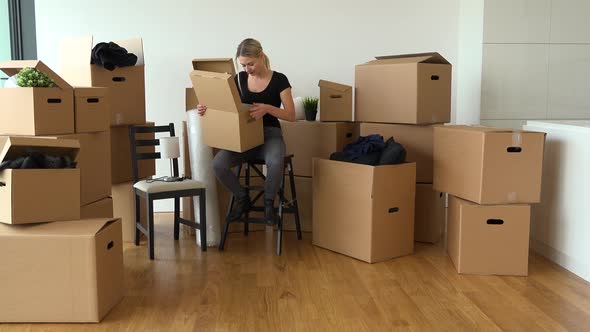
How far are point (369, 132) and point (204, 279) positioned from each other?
153cm

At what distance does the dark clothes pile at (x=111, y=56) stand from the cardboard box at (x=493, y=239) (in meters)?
2.19

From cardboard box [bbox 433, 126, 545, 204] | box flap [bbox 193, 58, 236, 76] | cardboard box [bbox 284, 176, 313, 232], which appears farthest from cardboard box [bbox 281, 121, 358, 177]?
cardboard box [bbox 433, 126, 545, 204]

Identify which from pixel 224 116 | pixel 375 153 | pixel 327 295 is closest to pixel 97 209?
pixel 224 116

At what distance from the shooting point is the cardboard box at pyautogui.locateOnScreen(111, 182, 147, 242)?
3889mm

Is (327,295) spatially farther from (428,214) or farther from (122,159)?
(122,159)

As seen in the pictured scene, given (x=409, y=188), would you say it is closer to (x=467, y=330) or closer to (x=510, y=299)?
(x=510, y=299)

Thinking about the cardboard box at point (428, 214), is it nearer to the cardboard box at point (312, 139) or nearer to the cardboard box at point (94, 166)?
the cardboard box at point (312, 139)

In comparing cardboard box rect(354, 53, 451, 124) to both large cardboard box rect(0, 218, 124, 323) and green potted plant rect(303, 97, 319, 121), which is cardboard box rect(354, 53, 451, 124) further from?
large cardboard box rect(0, 218, 124, 323)

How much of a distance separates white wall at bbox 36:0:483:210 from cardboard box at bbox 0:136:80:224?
1956 millimetres

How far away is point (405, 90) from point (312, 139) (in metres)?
0.72

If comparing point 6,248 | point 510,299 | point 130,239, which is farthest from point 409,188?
point 6,248

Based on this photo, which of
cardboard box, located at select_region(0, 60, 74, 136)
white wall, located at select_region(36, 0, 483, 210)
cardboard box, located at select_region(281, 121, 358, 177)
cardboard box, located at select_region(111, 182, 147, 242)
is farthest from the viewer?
white wall, located at select_region(36, 0, 483, 210)

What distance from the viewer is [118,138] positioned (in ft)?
12.7

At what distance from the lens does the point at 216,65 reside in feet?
12.7
